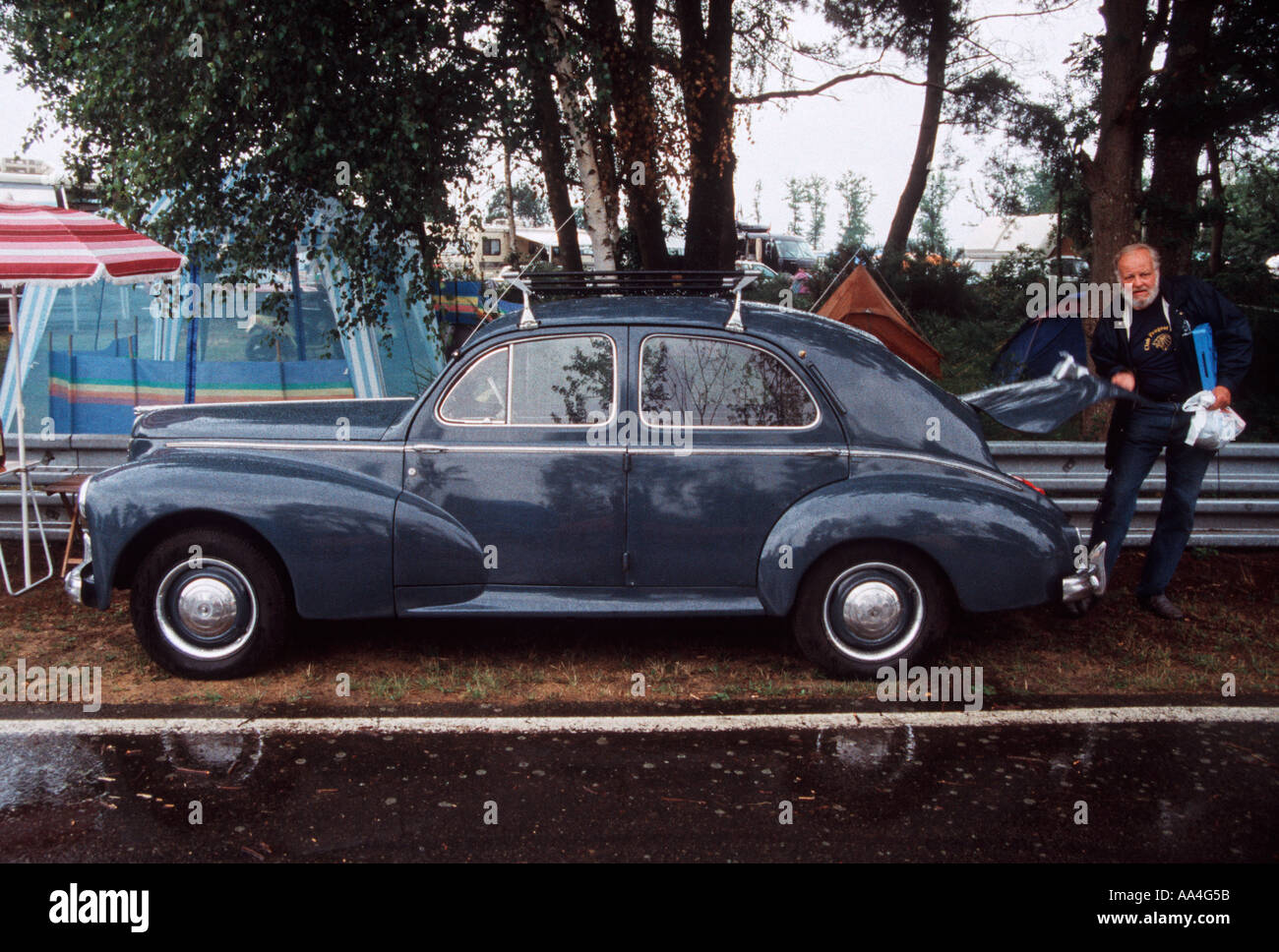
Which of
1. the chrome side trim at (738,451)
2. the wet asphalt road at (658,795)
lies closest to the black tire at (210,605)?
the wet asphalt road at (658,795)

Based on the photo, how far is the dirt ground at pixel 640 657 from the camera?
489cm

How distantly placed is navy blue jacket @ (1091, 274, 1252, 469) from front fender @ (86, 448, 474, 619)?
3592mm

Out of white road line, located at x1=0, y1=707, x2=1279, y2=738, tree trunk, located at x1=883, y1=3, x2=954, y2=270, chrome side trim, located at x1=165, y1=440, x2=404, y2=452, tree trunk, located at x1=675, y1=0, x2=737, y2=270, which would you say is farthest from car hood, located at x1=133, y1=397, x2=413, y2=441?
tree trunk, located at x1=883, y1=3, x2=954, y2=270

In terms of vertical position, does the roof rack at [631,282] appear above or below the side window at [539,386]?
above

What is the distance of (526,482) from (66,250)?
3.05m

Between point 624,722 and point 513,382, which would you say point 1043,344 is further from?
point 624,722

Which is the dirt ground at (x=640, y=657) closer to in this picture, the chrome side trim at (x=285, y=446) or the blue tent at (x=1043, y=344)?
the chrome side trim at (x=285, y=446)

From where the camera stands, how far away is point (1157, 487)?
22.0 ft

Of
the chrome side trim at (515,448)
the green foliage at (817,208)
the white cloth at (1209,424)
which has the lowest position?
the chrome side trim at (515,448)

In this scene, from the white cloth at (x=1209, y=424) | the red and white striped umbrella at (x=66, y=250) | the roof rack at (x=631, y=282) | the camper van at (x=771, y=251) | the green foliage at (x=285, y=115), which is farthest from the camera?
the camper van at (x=771, y=251)

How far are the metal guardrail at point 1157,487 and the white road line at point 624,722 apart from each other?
2288mm

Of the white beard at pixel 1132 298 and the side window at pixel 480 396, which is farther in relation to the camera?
the white beard at pixel 1132 298

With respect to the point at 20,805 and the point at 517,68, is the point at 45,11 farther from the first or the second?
the point at 20,805
